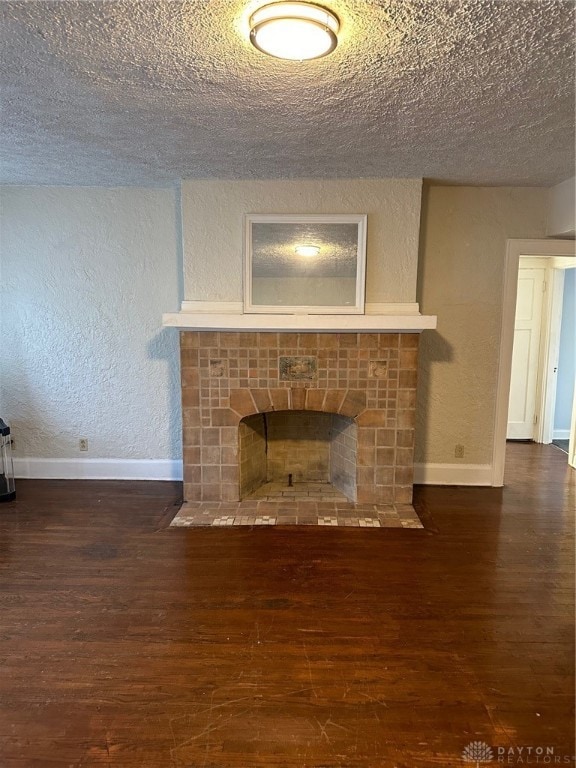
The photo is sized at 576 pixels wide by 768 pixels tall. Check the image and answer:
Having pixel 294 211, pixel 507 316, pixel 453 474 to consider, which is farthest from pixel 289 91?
pixel 453 474

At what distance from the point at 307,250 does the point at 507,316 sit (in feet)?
5.41

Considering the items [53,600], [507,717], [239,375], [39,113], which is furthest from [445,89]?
[53,600]

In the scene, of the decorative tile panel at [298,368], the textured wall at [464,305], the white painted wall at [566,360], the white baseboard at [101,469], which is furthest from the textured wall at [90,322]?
the white painted wall at [566,360]

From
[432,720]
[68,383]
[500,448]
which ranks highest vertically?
[68,383]

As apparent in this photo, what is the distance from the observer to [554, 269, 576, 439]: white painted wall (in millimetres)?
5059

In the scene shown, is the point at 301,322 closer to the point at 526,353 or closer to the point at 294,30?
the point at 294,30

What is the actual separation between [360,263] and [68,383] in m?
2.52

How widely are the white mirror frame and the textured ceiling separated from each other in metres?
0.30

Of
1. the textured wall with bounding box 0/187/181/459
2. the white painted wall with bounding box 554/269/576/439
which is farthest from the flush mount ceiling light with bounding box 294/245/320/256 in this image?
the white painted wall with bounding box 554/269/576/439

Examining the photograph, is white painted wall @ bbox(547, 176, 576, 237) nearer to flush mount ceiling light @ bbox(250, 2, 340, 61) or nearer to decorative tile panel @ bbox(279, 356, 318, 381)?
decorative tile panel @ bbox(279, 356, 318, 381)

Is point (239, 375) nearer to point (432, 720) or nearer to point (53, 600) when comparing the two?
point (53, 600)

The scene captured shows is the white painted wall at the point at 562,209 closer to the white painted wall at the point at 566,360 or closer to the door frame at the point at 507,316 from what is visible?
the door frame at the point at 507,316

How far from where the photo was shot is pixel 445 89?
188cm

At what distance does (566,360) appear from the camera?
17.0 feet
